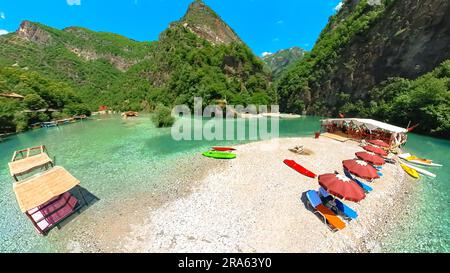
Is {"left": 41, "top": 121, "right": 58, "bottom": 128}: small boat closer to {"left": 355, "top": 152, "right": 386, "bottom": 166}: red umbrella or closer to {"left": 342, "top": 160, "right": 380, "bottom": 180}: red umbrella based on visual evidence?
{"left": 342, "top": 160, "right": 380, "bottom": 180}: red umbrella

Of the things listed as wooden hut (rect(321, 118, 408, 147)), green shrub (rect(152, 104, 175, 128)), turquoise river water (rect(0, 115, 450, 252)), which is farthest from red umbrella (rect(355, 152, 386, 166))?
green shrub (rect(152, 104, 175, 128))

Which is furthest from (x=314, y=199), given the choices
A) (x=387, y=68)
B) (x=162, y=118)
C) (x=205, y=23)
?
(x=205, y=23)

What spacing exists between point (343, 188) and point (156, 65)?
416 ft

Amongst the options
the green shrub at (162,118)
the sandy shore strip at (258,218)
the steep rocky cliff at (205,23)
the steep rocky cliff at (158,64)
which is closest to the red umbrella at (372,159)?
the sandy shore strip at (258,218)

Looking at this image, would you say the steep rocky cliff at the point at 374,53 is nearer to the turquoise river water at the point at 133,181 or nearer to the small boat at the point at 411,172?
the turquoise river water at the point at 133,181

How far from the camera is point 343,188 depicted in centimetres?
951

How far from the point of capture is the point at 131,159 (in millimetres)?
22891

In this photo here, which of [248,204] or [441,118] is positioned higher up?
[441,118]

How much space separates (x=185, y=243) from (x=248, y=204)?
474 centimetres

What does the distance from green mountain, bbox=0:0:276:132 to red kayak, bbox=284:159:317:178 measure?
56445mm
